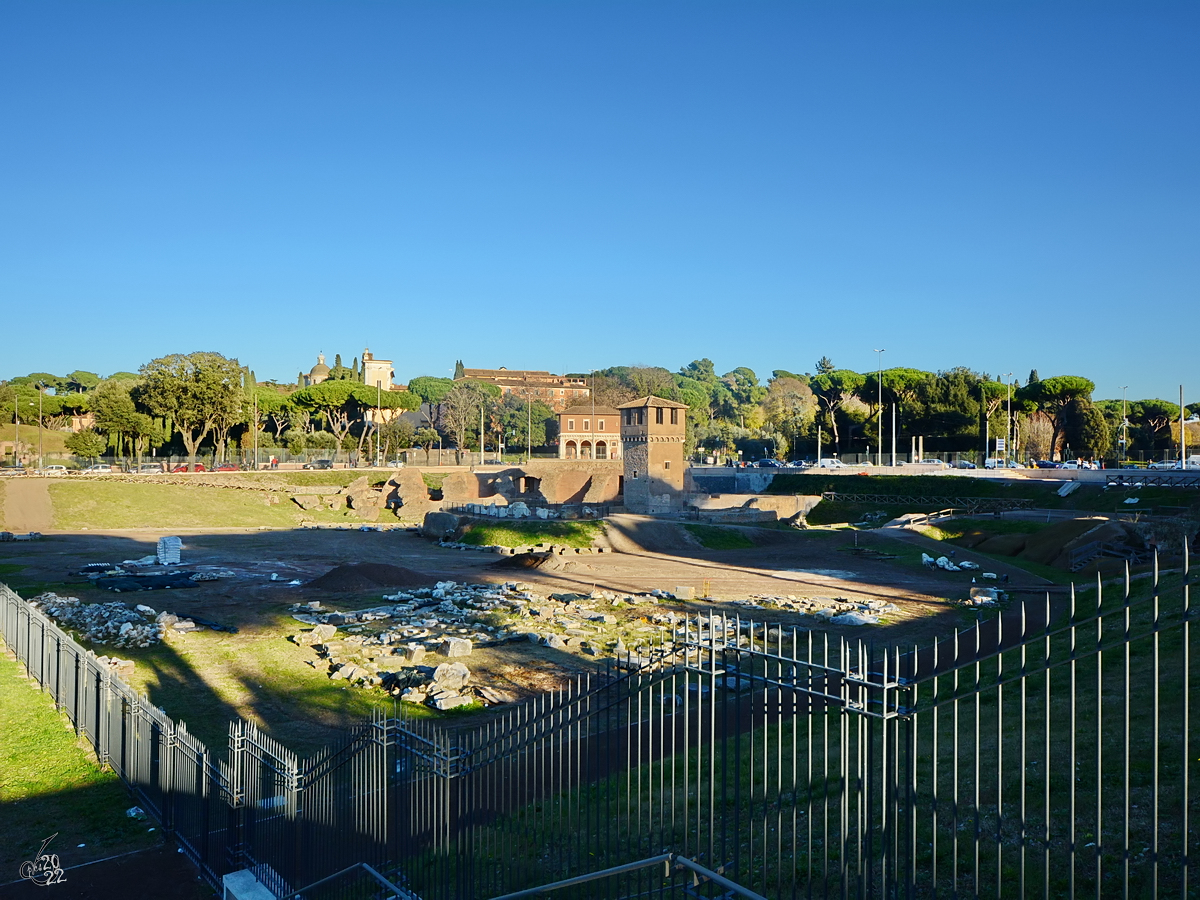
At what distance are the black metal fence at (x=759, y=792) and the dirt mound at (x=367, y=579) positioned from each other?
18.4 metres

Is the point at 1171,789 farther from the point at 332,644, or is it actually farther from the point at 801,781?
the point at 332,644

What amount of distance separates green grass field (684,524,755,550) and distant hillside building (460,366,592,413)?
271ft

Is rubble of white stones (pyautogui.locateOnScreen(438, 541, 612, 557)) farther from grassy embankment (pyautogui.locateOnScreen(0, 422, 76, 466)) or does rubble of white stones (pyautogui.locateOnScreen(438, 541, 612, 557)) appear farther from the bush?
grassy embankment (pyautogui.locateOnScreen(0, 422, 76, 466))

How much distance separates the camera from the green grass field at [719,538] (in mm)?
44644

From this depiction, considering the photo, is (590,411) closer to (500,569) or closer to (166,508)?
(166,508)

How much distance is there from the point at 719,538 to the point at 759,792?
36.2m

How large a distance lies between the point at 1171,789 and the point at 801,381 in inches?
7044

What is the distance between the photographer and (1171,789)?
277 inches

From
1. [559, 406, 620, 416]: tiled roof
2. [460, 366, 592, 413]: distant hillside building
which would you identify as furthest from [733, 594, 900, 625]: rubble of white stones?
[460, 366, 592, 413]: distant hillside building

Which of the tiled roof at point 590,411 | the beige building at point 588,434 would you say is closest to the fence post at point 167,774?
the beige building at point 588,434

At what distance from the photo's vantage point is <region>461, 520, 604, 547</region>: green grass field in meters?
45.3

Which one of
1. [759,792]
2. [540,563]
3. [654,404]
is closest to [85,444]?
[654,404]

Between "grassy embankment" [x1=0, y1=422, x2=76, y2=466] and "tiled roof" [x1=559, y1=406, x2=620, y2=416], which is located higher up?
"tiled roof" [x1=559, y1=406, x2=620, y2=416]

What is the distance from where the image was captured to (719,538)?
4541 centimetres
